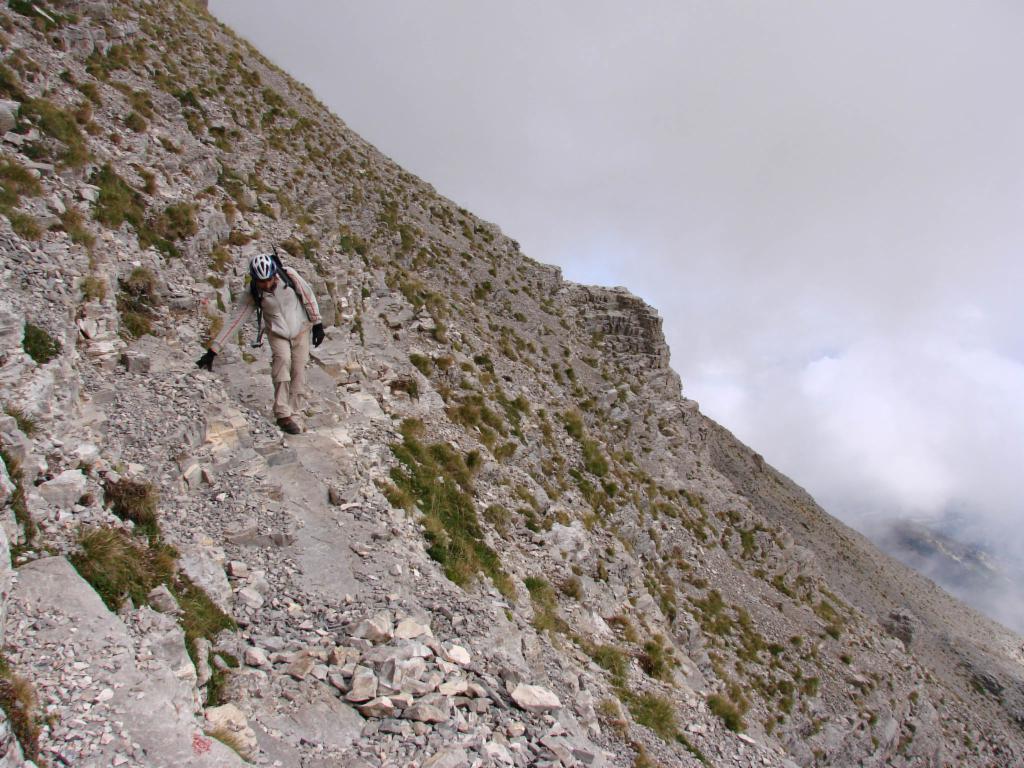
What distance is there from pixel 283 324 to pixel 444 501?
568 centimetres

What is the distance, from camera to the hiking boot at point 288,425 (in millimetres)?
12391

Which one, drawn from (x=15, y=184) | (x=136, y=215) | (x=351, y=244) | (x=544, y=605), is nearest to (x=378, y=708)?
(x=544, y=605)

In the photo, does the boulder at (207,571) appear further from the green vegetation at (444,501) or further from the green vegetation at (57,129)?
the green vegetation at (57,129)

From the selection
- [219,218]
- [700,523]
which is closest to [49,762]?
[219,218]

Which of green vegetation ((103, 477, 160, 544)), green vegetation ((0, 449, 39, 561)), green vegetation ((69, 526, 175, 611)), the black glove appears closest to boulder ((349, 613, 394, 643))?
green vegetation ((69, 526, 175, 611))

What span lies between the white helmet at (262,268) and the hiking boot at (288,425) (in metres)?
3.15

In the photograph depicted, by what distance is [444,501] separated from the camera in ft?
45.1

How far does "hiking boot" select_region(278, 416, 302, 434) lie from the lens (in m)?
12.4

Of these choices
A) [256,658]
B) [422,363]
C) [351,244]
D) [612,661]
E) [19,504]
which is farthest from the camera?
[351,244]

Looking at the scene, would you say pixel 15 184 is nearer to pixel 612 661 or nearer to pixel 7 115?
pixel 7 115

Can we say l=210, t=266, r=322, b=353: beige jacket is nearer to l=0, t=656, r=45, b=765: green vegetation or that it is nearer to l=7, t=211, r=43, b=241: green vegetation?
l=7, t=211, r=43, b=241: green vegetation

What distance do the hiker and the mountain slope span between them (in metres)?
0.56

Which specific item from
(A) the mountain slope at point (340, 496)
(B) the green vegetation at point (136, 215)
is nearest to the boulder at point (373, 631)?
(A) the mountain slope at point (340, 496)

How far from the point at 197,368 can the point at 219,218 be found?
25.8 ft
